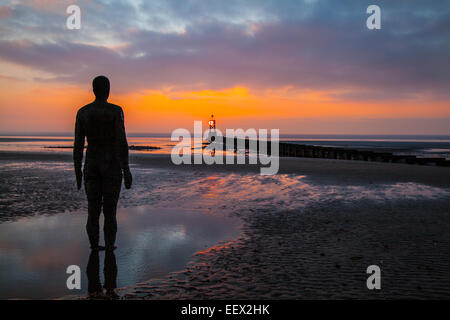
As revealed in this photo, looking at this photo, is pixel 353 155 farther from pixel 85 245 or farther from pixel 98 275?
pixel 98 275

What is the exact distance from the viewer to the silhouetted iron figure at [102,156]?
5.40 metres

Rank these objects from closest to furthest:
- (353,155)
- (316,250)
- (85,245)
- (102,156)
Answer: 1. (102,156)
2. (316,250)
3. (85,245)
4. (353,155)

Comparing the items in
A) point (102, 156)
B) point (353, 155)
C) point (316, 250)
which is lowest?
point (316, 250)

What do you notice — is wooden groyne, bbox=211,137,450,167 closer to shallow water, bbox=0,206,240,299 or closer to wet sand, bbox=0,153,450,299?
wet sand, bbox=0,153,450,299

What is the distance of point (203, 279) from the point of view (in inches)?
180

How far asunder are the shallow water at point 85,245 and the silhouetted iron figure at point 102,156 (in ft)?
2.05

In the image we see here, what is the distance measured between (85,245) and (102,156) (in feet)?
5.63

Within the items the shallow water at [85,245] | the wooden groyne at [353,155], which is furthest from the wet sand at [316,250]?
the wooden groyne at [353,155]

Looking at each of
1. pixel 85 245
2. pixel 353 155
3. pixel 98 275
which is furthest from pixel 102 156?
pixel 353 155

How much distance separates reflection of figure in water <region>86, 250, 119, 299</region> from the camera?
13.3ft

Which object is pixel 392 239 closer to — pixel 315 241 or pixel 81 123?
pixel 315 241

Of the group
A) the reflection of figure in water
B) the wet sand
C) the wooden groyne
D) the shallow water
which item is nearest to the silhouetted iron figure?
the reflection of figure in water

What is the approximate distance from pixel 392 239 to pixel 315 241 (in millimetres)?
1517

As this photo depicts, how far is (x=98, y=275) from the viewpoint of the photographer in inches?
181
